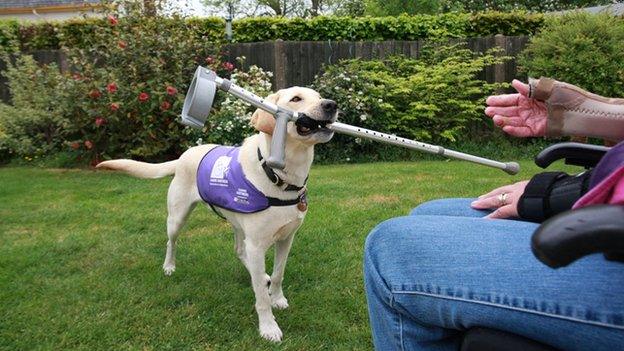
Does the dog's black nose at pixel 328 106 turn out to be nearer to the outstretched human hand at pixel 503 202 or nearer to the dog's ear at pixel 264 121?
the dog's ear at pixel 264 121

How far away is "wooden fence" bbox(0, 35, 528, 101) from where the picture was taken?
10172 mm

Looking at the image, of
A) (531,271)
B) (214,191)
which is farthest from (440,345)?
(214,191)

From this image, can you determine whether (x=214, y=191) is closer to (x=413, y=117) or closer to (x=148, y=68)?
(x=148, y=68)

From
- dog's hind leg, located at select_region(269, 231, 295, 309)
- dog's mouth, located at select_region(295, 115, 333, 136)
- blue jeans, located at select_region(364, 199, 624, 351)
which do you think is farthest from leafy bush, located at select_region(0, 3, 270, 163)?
blue jeans, located at select_region(364, 199, 624, 351)

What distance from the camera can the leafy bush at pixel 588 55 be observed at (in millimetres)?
8812

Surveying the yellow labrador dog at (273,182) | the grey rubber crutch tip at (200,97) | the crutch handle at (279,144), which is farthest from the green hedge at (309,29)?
the grey rubber crutch tip at (200,97)

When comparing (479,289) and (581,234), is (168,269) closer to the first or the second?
(479,289)

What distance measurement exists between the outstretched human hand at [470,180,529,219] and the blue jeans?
387mm

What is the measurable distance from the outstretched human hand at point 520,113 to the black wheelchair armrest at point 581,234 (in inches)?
44.3

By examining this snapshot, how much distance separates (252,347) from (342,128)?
1.34m

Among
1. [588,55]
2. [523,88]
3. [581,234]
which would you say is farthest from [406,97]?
[581,234]

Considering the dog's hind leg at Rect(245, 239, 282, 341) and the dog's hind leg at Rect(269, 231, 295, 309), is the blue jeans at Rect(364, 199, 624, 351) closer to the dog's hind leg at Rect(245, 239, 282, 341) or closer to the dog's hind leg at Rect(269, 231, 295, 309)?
the dog's hind leg at Rect(245, 239, 282, 341)

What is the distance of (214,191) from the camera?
309 centimetres

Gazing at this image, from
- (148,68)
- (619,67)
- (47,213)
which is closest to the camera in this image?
(47,213)
